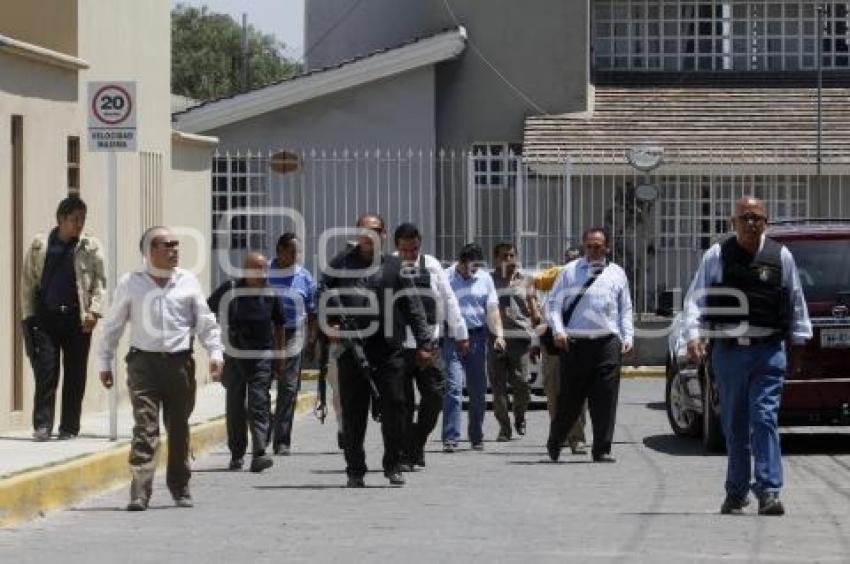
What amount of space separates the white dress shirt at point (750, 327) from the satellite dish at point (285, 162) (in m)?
19.3

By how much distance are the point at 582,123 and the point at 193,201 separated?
12827mm

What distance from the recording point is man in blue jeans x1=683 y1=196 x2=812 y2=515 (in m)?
14.9

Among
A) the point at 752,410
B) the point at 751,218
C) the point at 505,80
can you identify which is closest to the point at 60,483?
the point at 752,410

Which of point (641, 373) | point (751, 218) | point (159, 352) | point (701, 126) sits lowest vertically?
point (641, 373)

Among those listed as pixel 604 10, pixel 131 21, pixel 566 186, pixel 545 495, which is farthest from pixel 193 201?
pixel 604 10

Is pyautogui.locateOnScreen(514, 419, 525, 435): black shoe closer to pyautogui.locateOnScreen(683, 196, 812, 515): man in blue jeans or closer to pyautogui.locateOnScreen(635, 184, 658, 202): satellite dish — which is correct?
pyautogui.locateOnScreen(683, 196, 812, 515): man in blue jeans

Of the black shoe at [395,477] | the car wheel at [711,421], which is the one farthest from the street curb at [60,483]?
the car wheel at [711,421]

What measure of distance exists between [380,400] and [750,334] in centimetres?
357

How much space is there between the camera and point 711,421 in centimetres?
2009

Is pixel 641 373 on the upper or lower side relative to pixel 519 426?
lower

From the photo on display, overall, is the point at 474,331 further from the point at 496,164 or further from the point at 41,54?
the point at 496,164

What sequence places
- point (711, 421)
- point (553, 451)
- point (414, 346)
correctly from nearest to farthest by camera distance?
point (414, 346), point (553, 451), point (711, 421)

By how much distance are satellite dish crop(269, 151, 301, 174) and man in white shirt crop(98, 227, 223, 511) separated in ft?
60.2

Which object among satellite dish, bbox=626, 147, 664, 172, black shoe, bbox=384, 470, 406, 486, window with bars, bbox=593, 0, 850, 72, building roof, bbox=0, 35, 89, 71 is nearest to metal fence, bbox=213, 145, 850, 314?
satellite dish, bbox=626, 147, 664, 172
